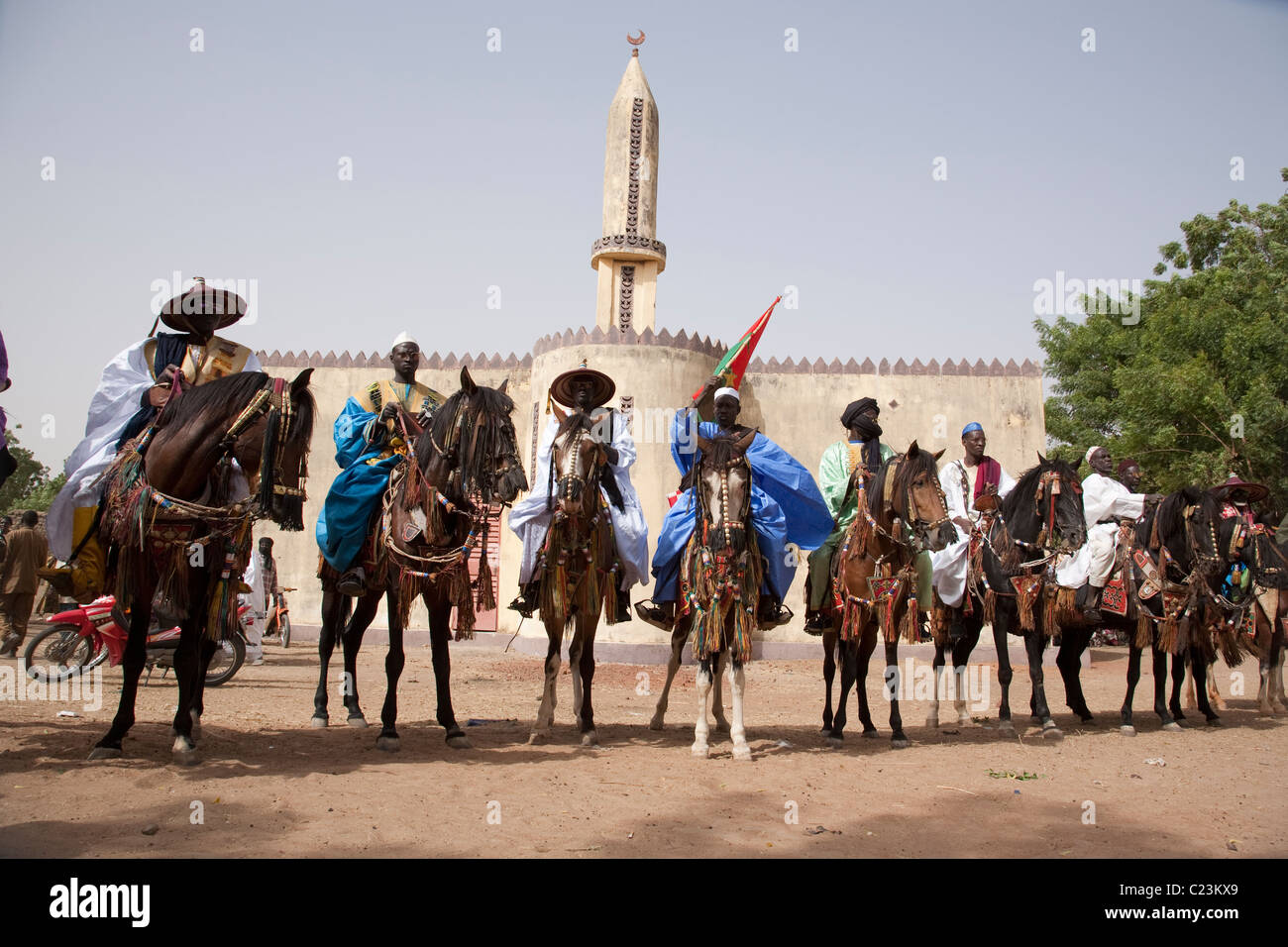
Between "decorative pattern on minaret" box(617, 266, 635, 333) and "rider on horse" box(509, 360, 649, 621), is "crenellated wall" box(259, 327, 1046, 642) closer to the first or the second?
"decorative pattern on minaret" box(617, 266, 635, 333)

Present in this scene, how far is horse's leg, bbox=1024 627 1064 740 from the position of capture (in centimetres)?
881

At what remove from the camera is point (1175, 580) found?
9711 millimetres

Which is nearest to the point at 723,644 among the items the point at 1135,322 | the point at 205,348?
the point at 205,348

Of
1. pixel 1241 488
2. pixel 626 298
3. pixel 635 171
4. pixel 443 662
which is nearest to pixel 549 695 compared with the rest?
pixel 443 662

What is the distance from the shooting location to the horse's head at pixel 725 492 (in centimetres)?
732

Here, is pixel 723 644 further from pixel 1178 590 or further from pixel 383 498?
pixel 1178 590

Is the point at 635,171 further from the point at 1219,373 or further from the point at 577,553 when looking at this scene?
the point at 577,553

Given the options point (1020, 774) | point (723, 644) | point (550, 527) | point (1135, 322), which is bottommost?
point (1020, 774)

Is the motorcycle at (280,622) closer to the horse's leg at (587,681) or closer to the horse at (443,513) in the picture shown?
the horse at (443,513)

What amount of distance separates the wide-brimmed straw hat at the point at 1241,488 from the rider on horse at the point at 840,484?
150 inches

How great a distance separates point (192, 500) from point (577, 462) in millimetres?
2707

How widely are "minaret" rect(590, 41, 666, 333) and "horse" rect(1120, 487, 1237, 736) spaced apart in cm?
1271
